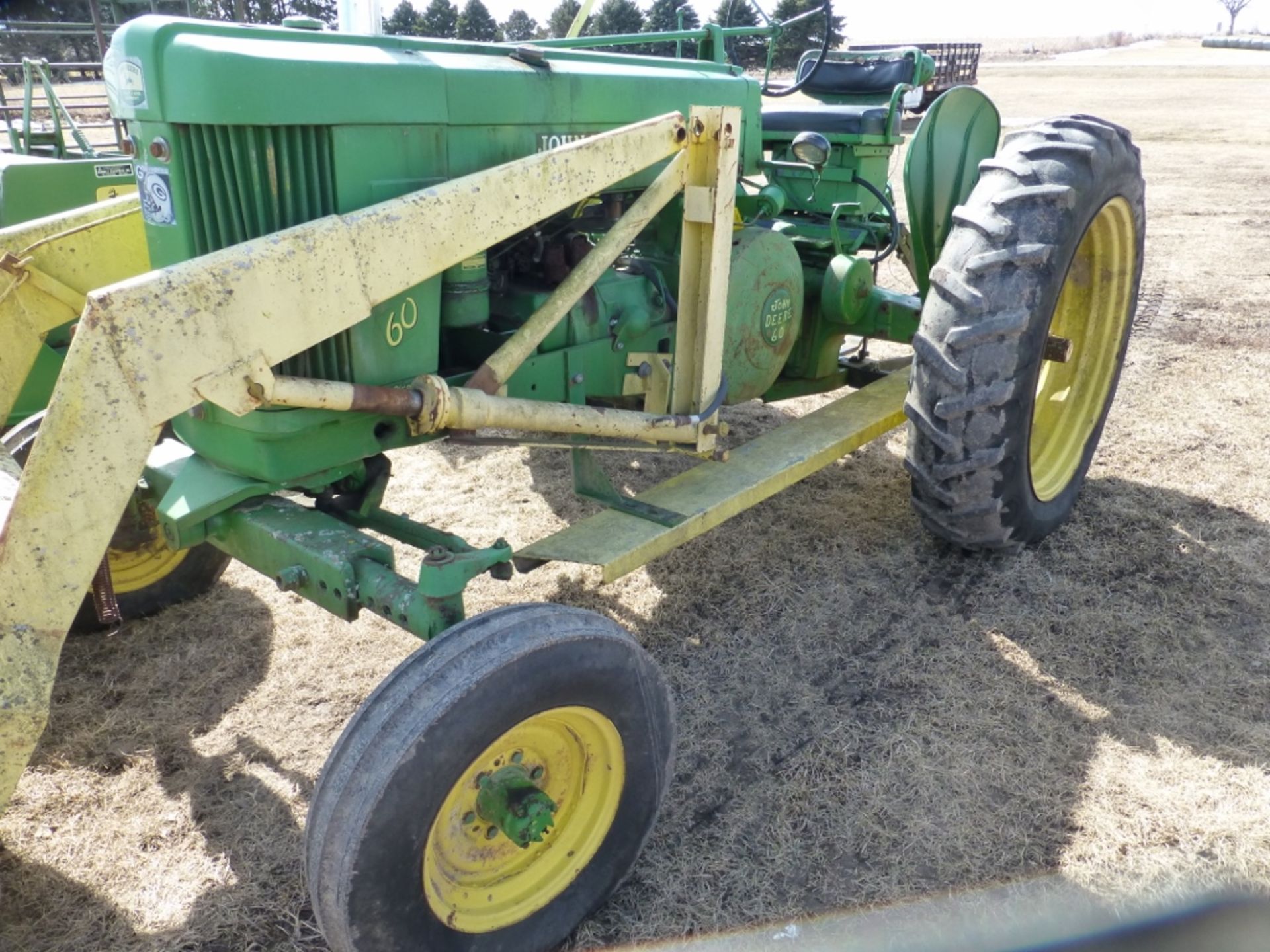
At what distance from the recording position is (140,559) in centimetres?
328

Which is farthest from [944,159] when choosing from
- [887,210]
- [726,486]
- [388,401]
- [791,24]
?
[388,401]

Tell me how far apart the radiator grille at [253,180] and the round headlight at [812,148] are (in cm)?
183

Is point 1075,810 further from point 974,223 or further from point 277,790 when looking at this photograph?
point 277,790

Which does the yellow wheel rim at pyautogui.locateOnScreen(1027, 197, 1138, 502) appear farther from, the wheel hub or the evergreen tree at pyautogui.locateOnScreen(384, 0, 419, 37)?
the evergreen tree at pyautogui.locateOnScreen(384, 0, 419, 37)

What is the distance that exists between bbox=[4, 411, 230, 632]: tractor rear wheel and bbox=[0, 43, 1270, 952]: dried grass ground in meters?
0.08

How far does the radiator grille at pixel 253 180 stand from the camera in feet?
6.81

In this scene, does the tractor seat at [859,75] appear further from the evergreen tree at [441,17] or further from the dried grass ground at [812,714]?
the evergreen tree at [441,17]

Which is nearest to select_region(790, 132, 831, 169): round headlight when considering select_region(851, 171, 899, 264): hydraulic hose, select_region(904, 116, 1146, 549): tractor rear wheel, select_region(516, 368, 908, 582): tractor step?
select_region(904, 116, 1146, 549): tractor rear wheel

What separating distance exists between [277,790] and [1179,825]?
2.27 m

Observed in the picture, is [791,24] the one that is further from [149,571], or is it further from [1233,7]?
[1233,7]

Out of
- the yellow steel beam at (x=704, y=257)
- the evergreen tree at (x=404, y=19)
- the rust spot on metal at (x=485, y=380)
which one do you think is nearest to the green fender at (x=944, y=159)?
the yellow steel beam at (x=704, y=257)

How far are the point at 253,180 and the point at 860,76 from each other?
135 inches

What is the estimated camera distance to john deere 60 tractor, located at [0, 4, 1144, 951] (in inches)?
70.1

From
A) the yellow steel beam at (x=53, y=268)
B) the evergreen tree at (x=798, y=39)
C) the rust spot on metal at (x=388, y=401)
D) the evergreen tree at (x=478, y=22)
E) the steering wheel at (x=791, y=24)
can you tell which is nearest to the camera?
the rust spot on metal at (x=388, y=401)
